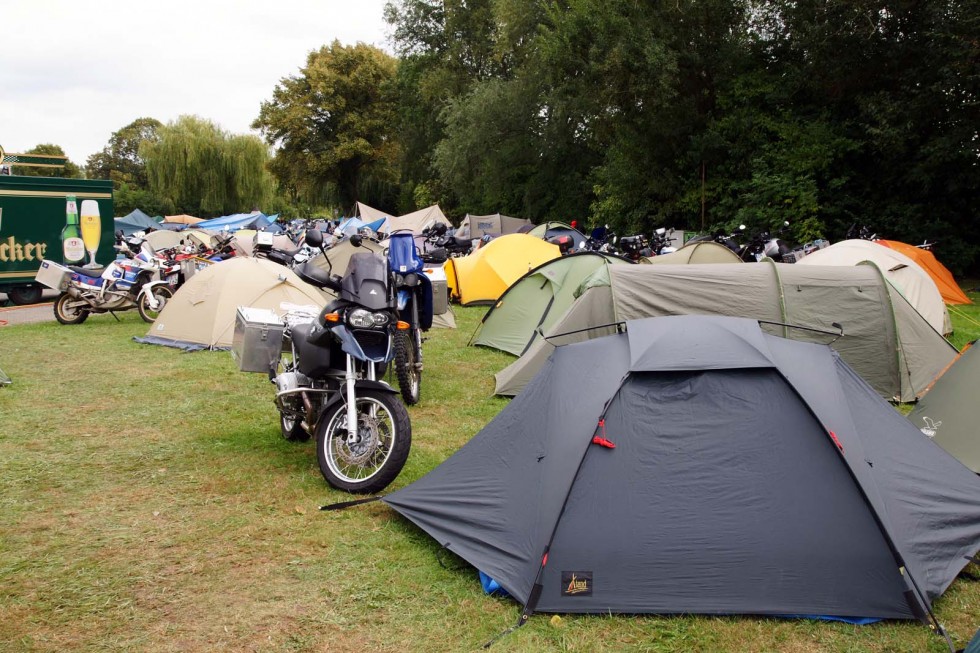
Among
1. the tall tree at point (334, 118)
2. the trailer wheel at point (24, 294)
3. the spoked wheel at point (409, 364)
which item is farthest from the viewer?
the tall tree at point (334, 118)

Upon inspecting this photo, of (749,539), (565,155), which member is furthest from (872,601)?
(565,155)

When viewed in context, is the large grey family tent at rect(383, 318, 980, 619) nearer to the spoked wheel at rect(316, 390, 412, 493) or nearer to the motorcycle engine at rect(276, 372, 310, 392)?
the spoked wheel at rect(316, 390, 412, 493)

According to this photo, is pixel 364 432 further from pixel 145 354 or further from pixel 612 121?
pixel 612 121

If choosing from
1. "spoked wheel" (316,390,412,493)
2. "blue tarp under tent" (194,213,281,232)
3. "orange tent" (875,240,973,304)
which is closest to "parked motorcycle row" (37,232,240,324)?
"spoked wheel" (316,390,412,493)

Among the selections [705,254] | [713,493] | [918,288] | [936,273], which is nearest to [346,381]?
[713,493]

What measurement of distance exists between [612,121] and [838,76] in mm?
6320

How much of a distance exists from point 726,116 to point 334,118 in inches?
Answer: 1031

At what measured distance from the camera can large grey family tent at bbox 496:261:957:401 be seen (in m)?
6.29

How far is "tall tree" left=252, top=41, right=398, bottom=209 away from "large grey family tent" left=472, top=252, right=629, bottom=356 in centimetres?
3231

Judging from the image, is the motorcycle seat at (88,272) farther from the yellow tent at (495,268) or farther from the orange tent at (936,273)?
the orange tent at (936,273)

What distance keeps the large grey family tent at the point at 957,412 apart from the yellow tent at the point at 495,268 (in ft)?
29.1

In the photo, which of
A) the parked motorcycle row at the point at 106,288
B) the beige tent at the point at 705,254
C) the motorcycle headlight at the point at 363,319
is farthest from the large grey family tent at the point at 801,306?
the parked motorcycle row at the point at 106,288

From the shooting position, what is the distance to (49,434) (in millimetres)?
5570

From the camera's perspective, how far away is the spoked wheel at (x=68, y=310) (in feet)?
37.0
